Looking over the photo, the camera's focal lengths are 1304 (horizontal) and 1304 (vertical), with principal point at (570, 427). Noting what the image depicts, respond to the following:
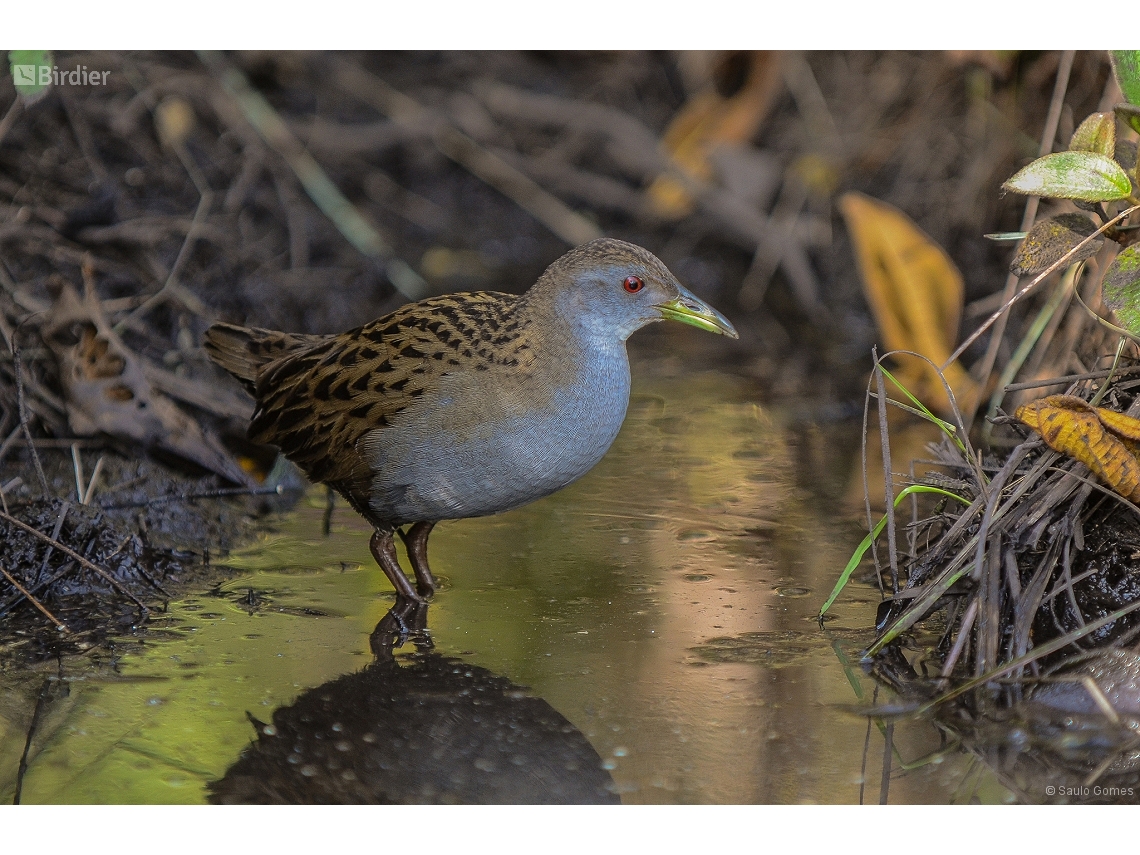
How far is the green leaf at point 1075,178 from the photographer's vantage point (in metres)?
3.20

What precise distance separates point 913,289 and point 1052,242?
215 cm

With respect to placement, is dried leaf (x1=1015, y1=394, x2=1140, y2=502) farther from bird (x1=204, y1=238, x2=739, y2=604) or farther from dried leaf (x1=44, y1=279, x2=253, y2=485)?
dried leaf (x1=44, y1=279, x2=253, y2=485)

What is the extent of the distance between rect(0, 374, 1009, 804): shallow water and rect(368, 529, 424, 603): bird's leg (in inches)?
2.6

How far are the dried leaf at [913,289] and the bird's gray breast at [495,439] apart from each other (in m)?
2.22

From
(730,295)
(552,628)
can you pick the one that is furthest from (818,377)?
(552,628)

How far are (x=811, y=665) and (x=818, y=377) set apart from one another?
3.05m

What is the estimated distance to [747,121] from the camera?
7328 millimetres

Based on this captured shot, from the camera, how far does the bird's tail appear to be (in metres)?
4.32

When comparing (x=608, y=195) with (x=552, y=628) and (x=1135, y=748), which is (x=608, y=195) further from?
(x=1135, y=748)

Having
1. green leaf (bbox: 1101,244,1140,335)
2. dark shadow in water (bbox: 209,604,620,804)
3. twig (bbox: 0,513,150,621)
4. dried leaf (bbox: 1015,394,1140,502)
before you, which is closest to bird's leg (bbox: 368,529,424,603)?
dark shadow in water (bbox: 209,604,620,804)

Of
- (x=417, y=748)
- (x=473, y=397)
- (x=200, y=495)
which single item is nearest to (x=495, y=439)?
(x=473, y=397)

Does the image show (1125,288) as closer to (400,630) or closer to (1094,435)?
(1094,435)

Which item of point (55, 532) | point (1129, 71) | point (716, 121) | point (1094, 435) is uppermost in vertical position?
point (716, 121)

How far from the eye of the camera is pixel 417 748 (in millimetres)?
2938
